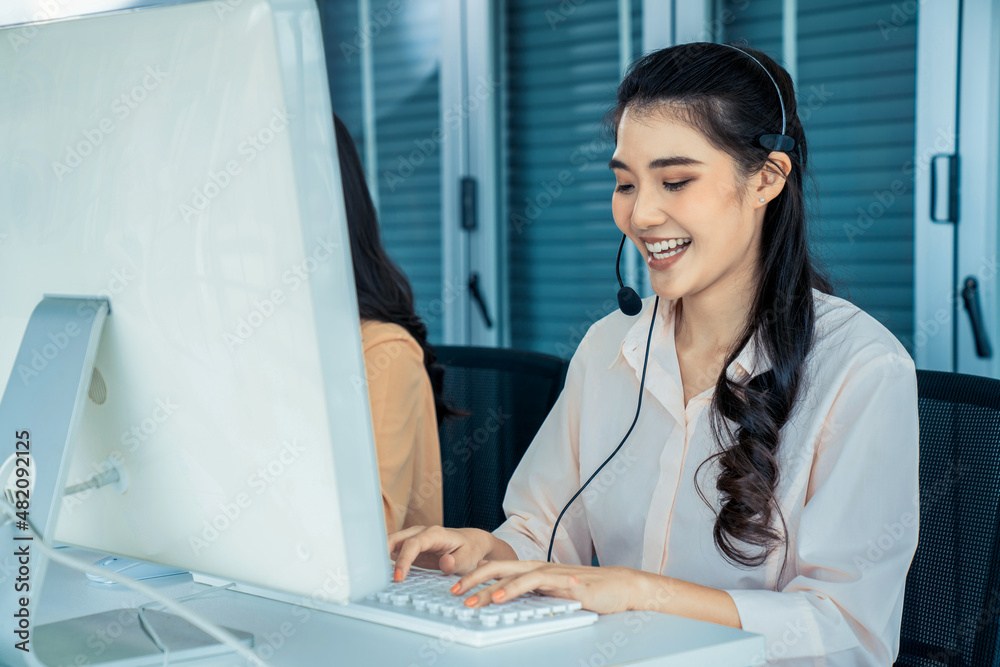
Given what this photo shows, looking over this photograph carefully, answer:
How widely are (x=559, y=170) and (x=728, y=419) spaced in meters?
1.79

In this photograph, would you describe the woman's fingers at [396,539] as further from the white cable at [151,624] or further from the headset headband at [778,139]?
the headset headband at [778,139]

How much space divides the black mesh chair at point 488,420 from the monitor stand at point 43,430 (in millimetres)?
741

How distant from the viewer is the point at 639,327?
135 centimetres

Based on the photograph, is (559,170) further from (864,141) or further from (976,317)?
(976,317)

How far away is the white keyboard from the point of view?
2.45 feet

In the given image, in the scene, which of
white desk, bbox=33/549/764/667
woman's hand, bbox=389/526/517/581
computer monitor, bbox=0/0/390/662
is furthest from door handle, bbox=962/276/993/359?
computer monitor, bbox=0/0/390/662

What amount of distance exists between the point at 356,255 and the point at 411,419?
30 centimetres

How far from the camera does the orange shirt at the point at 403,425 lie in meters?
1.40

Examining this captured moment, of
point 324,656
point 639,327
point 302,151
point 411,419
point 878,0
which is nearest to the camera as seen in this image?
point 302,151

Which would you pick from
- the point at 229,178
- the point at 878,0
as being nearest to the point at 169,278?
Answer: the point at 229,178

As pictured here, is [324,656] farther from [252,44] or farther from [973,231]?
[973,231]

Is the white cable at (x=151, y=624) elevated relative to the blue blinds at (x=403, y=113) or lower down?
lower down

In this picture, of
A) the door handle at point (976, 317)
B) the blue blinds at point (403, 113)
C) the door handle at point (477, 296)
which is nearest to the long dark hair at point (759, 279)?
the door handle at point (976, 317)

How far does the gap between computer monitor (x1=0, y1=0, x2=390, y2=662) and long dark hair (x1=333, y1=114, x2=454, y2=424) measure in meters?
0.78
